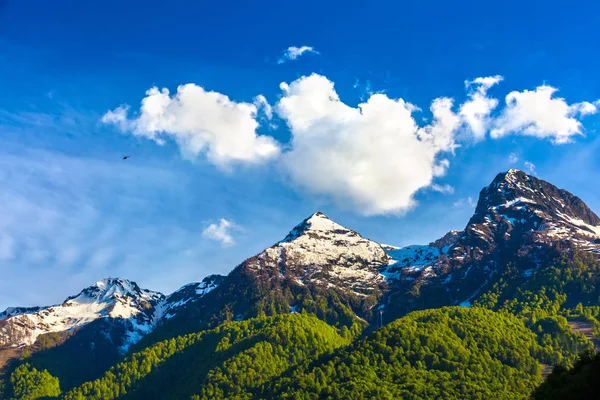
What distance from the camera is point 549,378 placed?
121812 millimetres

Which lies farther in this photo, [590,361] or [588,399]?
[590,361]

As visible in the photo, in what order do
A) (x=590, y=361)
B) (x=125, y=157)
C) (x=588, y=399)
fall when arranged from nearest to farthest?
(x=588, y=399) < (x=590, y=361) < (x=125, y=157)

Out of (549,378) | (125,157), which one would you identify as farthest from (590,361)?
(125,157)

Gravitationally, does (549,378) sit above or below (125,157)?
below

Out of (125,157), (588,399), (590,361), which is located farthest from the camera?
(125,157)

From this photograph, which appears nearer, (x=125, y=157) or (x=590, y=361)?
(x=590, y=361)

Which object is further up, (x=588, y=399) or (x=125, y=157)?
(x=125, y=157)

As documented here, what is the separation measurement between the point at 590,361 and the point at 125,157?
113244 mm

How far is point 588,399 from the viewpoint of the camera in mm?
100000

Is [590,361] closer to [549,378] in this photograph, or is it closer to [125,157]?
[549,378]

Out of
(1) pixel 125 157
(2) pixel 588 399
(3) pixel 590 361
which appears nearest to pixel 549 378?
(3) pixel 590 361

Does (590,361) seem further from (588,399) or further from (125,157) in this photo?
(125,157)

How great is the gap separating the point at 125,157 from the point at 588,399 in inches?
4458

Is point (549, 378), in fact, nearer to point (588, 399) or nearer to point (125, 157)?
point (588, 399)
